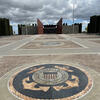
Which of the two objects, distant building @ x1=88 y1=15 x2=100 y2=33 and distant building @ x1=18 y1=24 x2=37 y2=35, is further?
distant building @ x1=18 y1=24 x2=37 y2=35

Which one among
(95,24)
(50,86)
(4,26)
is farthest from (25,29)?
(50,86)

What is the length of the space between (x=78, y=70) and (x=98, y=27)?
136ft

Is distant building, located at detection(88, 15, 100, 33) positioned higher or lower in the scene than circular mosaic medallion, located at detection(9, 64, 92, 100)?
higher

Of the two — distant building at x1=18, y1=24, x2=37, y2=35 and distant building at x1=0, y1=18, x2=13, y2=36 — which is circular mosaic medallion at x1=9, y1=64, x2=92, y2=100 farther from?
distant building at x1=18, y1=24, x2=37, y2=35

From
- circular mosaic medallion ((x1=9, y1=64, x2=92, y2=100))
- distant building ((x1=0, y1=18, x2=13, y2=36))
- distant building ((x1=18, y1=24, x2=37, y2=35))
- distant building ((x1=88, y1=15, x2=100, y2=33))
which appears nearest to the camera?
circular mosaic medallion ((x1=9, y1=64, x2=92, y2=100))

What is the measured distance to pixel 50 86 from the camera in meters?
3.69

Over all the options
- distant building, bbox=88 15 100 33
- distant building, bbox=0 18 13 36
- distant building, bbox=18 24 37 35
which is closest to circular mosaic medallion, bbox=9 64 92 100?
distant building, bbox=0 18 13 36

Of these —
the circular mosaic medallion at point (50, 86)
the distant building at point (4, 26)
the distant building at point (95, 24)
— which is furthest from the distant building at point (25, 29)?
the circular mosaic medallion at point (50, 86)

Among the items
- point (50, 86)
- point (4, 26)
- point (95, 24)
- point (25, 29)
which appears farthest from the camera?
point (25, 29)

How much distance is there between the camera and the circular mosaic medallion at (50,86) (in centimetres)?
322

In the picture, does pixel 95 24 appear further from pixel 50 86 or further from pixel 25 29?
pixel 50 86

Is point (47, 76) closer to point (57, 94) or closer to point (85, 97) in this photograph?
point (57, 94)

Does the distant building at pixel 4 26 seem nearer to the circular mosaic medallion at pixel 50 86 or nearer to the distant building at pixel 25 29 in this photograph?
the distant building at pixel 25 29

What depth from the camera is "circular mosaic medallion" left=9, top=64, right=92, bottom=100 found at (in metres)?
3.22
